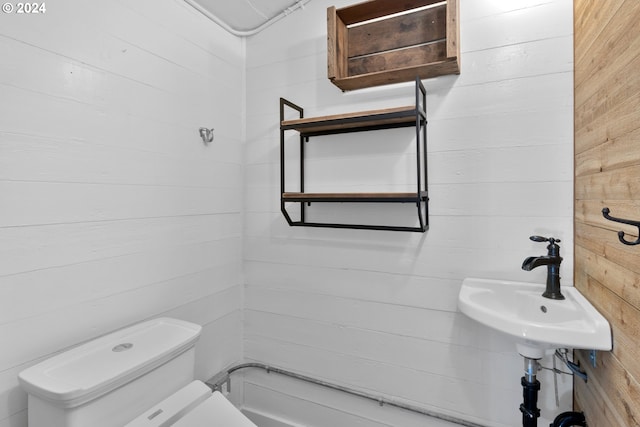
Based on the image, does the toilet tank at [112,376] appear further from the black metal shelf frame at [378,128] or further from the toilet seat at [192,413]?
the black metal shelf frame at [378,128]

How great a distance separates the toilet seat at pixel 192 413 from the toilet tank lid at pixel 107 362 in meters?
0.13

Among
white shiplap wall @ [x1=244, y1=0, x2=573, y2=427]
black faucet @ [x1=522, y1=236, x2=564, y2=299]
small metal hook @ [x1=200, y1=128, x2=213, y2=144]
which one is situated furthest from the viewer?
small metal hook @ [x1=200, y1=128, x2=213, y2=144]

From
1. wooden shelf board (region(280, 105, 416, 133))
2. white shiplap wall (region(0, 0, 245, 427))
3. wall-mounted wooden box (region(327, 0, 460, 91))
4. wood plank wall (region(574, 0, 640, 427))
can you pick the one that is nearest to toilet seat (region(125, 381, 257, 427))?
white shiplap wall (region(0, 0, 245, 427))

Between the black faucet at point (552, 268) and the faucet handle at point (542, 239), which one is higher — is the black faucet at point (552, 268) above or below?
below

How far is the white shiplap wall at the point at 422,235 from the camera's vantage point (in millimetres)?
1272

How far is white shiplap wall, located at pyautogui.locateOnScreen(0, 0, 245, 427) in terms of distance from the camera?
3.27ft

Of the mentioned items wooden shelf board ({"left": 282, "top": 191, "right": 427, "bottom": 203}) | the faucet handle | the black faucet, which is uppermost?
wooden shelf board ({"left": 282, "top": 191, "right": 427, "bottom": 203})

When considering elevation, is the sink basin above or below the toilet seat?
above

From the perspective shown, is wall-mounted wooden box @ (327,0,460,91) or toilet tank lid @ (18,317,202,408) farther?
wall-mounted wooden box @ (327,0,460,91)

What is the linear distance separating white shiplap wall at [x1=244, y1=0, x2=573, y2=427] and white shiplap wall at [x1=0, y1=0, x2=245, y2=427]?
213mm

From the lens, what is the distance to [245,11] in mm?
1721

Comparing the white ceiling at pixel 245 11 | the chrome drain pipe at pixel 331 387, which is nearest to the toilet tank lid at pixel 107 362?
the chrome drain pipe at pixel 331 387

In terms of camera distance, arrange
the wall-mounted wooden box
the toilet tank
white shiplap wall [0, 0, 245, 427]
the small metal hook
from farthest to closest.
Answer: the small metal hook → the wall-mounted wooden box → white shiplap wall [0, 0, 245, 427] → the toilet tank

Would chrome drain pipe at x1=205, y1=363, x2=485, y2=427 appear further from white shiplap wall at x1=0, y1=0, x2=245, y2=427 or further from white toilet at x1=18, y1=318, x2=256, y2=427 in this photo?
white toilet at x1=18, y1=318, x2=256, y2=427
